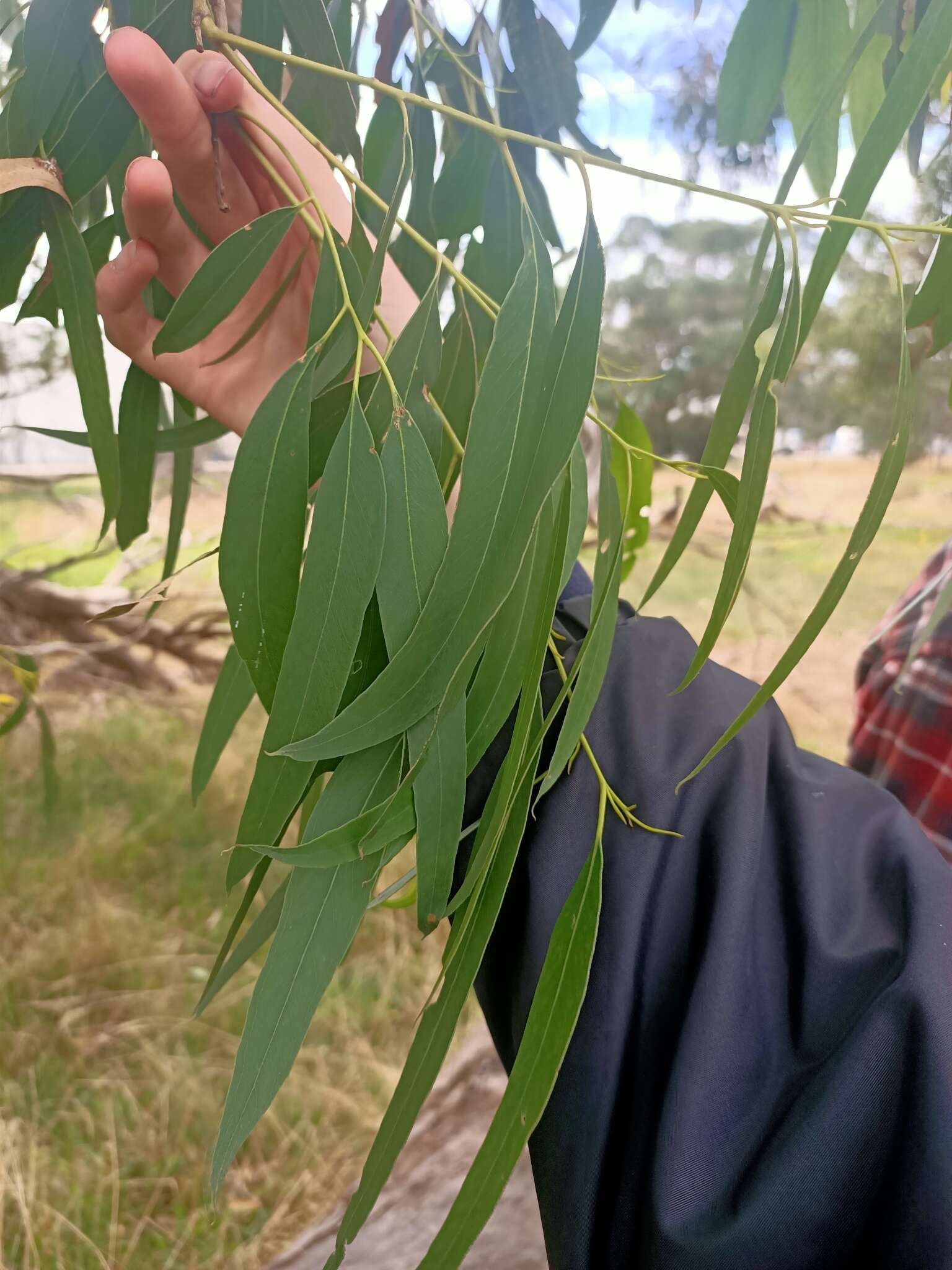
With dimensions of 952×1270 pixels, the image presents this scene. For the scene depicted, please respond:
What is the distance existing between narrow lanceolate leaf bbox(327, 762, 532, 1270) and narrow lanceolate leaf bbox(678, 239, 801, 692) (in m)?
0.10

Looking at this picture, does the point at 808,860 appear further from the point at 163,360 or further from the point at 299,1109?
the point at 299,1109

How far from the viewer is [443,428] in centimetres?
33

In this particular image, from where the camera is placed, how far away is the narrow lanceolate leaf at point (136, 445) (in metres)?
0.45

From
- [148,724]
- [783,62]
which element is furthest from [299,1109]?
[783,62]

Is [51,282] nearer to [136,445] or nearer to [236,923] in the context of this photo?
[136,445]

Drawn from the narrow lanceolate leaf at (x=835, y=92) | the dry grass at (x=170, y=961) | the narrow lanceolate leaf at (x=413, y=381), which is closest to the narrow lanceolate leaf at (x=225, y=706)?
the narrow lanceolate leaf at (x=413, y=381)

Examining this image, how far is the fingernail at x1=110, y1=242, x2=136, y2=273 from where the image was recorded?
1.11 ft

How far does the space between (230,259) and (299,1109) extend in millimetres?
880

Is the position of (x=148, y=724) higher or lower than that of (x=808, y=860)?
lower

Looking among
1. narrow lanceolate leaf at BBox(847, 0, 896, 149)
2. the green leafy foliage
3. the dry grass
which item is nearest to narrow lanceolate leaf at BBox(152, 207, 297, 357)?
the green leafy foliage

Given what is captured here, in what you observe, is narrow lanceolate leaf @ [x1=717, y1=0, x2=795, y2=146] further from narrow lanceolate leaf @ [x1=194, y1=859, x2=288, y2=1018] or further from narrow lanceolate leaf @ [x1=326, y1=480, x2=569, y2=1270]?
narrow lanceolate leaf @ [x1=194, y1=859, x2=288, y2=1018]

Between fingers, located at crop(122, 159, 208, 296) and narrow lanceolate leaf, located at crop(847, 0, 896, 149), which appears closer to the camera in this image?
fingers, located at crop(122, 159, 208, 296)

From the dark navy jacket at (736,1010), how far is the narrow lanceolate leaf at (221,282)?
0.69 ft

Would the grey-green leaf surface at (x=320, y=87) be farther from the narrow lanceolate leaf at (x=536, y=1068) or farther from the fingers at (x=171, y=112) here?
the narrow lanceolate leaf at (x=536, y=1068)
